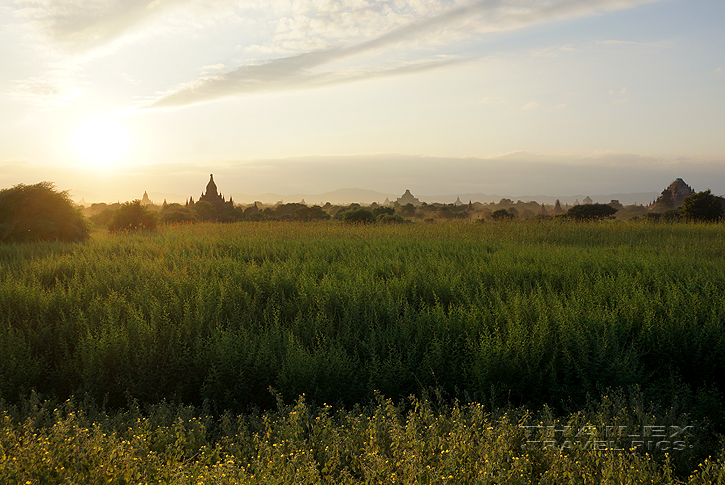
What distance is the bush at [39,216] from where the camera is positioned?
17.8 m

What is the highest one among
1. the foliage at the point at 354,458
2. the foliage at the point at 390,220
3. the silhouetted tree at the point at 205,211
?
the silhouetted tree at the point at 205,211

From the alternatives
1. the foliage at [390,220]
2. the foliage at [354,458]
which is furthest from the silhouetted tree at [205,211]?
the foliage at [354,458]

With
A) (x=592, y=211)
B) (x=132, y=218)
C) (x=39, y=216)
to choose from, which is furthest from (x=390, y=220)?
(x=592, y=211)

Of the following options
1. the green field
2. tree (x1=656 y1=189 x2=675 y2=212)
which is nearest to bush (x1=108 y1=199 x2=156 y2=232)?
the green field

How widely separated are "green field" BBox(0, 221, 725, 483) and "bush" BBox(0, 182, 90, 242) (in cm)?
887

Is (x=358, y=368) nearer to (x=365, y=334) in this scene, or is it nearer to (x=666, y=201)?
(x=365, y=334)

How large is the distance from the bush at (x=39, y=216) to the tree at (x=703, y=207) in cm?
3421

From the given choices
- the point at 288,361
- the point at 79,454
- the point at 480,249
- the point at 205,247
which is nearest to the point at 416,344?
the point at 288,361

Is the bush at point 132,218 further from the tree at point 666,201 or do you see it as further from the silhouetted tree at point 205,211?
the tree at point 666,201

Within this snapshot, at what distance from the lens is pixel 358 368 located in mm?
5570

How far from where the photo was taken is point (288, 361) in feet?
16.9

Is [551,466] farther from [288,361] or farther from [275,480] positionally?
[288,361]

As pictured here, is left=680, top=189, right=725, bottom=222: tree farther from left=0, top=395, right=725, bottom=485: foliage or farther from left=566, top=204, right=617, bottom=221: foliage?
left=0, top=395, right=725, bottom=485: foliage

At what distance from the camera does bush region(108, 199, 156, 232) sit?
24.2 m
